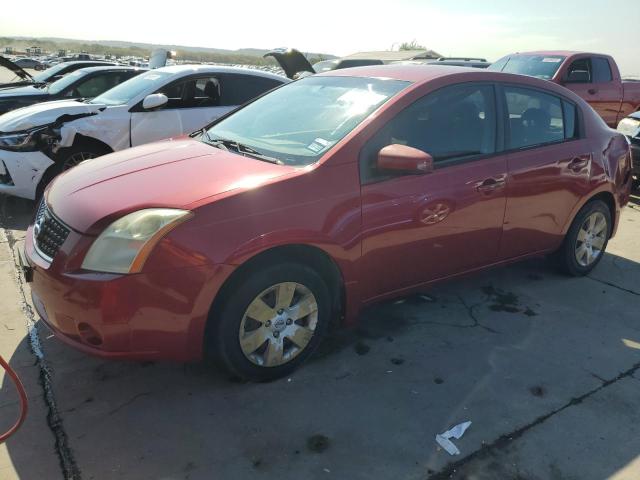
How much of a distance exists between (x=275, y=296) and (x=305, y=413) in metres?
0.61

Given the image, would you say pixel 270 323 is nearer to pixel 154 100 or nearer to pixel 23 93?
pixel 154 100

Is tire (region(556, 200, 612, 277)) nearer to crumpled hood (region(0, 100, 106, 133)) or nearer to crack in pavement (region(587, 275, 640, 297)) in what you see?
crack in pavement (region(587, 275, 640, 297))

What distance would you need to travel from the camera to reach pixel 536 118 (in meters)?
3.93

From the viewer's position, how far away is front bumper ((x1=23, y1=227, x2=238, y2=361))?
2.42m

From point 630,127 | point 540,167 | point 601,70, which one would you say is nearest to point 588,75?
point 601,70

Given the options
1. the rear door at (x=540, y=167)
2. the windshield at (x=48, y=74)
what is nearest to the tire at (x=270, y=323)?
the rear door at (x=540, y=167)

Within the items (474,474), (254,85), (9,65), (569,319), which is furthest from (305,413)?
(9,65)

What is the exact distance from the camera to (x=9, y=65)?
10328 millimetres

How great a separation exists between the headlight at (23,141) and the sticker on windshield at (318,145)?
3.92 metres

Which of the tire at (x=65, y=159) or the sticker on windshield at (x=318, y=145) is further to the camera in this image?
the tire at (x=65, y=159)

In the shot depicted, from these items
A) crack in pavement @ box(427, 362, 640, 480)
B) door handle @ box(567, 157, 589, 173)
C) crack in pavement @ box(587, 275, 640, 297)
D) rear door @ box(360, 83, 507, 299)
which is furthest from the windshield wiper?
crack in pavement @ box(587, 275, 640, 297)

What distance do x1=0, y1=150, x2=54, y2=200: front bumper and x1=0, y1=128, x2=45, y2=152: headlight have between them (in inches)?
2.2

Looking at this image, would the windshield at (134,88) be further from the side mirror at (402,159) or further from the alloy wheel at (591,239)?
the alloy wheel at (591,239)

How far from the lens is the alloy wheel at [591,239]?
445cm
